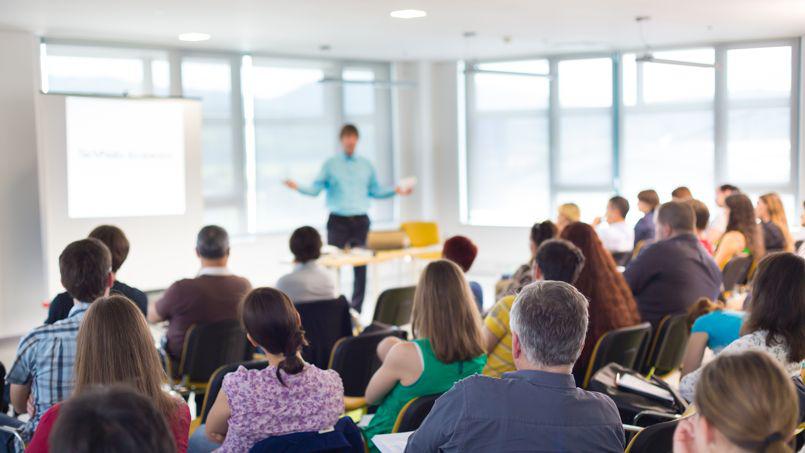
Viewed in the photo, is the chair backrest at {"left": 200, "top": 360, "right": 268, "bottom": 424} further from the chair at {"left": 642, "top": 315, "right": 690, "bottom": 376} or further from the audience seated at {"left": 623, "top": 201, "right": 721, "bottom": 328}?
the audience seated at {"left": 623, "top": 201, "right": 721, "bottom": 328}

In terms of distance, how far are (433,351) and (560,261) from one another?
0.99 metres

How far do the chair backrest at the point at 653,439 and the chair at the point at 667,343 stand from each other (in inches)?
104

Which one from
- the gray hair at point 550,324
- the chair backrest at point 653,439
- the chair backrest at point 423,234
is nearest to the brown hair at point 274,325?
the gray hair at point 550,324

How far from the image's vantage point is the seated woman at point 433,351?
11.1 feet

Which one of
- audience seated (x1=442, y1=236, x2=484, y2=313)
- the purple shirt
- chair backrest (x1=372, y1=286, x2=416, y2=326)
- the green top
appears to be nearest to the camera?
the purple shirt

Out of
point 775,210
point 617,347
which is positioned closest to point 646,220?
point 775,210

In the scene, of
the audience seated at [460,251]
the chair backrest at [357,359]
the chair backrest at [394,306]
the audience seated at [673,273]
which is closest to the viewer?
the chair backrest at [357,359]

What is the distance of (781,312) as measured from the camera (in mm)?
3072

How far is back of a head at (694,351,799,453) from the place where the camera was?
1630 millimetres

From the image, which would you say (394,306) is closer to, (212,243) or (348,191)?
(212,243)

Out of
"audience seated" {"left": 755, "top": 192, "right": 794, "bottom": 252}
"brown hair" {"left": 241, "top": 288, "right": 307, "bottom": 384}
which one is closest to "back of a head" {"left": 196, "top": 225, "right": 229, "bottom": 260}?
"brown hair" {"left": 241, "top": 288, "right": 307, "bottom": 384}

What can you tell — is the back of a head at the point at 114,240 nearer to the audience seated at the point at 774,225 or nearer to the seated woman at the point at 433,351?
the seated woman at the point at 433,351

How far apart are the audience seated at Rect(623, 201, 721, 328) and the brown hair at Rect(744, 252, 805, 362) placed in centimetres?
218

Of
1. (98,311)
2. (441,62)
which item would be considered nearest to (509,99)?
(441,62)
